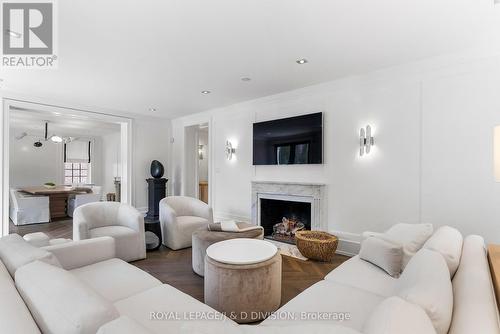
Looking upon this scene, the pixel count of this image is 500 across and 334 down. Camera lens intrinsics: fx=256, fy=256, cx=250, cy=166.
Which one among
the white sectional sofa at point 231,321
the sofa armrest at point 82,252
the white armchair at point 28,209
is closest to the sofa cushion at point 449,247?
the white sectional sofa at point 231,321

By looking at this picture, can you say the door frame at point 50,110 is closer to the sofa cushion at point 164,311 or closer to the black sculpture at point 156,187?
the black sculpture at point 156,187

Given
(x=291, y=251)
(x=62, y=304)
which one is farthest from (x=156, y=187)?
(x=62, y=304)

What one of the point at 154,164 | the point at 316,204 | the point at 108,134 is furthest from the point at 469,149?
the point at 108,134

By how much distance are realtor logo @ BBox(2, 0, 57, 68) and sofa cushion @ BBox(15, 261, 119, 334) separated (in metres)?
1.99

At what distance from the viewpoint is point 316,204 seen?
12.4 feet

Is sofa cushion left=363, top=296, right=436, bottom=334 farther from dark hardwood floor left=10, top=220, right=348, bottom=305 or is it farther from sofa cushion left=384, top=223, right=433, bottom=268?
dark hardwood floor left=10, top=220, right=348, bottom=305

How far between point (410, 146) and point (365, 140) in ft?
1.71

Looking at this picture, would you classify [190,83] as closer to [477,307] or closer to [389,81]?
[389,81]

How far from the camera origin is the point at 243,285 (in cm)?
195

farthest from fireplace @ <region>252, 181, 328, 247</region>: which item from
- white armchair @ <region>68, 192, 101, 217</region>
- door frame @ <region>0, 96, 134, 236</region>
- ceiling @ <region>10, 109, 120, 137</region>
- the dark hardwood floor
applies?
white armchair @ <region>68, 192, 101, 217</region>

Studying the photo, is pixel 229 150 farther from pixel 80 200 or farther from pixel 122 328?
pixel 122 328

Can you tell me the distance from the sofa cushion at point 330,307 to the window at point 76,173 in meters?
9.57

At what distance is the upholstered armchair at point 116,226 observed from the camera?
10.2ft

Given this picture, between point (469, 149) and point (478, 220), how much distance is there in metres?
0.73
